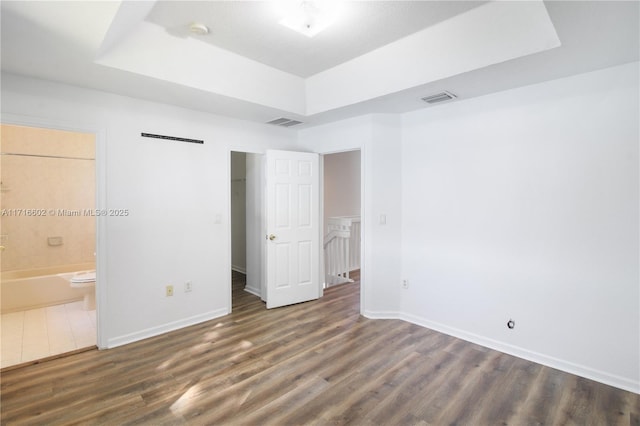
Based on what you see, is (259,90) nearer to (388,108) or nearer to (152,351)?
(388,108)

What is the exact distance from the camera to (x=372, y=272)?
3.76 metres

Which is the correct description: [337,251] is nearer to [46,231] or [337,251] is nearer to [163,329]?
[163,329]

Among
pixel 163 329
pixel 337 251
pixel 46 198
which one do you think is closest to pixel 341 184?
pixel 337 251

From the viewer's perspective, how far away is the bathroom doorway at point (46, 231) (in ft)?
12.4

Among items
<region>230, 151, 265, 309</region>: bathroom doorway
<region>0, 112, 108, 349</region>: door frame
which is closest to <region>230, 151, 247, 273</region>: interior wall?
<region>230, 151, 265, 309</region>: bathroom doorway

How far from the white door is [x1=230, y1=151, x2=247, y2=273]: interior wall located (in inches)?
75.3

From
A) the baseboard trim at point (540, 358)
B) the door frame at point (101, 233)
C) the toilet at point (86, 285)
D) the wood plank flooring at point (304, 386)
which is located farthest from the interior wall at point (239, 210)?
the baseboard trim at point (540, 358)

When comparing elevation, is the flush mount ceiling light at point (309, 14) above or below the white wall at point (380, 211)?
above

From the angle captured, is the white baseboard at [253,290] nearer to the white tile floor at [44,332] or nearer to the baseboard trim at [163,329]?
the baseboard trim at [163,329]

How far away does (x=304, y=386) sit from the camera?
2.37 m

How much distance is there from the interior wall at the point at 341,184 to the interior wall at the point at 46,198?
389 centimetres

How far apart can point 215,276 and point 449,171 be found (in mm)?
2903

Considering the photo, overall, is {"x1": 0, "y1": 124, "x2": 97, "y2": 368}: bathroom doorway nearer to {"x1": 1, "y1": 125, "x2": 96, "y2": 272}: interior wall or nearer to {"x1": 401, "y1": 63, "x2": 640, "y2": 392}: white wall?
{"x1": 1, "y1": 125, "x2": 96, "y2": 272}: interior wall

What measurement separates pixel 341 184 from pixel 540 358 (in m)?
4.40
